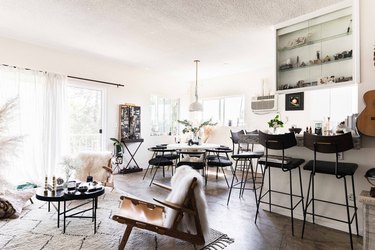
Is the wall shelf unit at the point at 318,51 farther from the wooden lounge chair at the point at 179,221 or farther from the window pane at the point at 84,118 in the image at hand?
the window pane at the point at 84,118

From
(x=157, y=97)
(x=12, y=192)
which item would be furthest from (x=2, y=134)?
(x=157, y=97)

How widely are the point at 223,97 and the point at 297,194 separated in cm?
415

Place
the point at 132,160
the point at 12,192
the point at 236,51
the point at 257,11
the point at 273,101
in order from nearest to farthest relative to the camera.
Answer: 1. the point at 257,11
2. the point at 12,192
3. the point at 236,51
4. the point at 273,101
5. the point at 132,160

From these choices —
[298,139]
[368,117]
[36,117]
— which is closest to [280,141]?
[298,139]

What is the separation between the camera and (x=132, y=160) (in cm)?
602

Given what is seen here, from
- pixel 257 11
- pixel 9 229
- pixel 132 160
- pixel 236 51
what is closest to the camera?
pixel 9 229

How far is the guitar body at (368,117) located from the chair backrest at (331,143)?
0.27 m

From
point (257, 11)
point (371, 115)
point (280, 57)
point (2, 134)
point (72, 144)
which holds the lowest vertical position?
point (72, 144)

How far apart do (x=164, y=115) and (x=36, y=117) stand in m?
3.37

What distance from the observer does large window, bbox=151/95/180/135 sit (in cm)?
666

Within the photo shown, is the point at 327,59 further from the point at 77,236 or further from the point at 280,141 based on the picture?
the point at 77,236

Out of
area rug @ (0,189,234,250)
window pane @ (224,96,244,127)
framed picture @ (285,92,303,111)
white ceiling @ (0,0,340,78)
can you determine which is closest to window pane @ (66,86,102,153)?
white ceiling @ (0,0,340,78)

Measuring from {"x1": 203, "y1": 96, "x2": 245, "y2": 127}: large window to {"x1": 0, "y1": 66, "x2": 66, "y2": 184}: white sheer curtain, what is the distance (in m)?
4.07

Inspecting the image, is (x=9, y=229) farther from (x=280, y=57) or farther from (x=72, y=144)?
(x=280, y=57)
